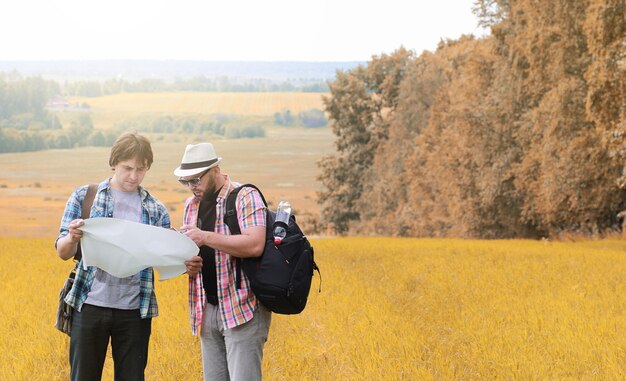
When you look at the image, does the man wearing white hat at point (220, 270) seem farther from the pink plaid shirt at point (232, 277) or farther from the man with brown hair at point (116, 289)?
the man with brown hair at point (116, 289)

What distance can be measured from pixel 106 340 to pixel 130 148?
1.30 metres

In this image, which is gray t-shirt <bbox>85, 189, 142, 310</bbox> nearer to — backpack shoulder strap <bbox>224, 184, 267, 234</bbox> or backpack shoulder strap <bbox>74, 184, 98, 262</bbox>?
backpack shoulder strap <bbox>74, 184, 98, 262</bbox>

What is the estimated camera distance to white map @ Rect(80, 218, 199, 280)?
18.5 ft

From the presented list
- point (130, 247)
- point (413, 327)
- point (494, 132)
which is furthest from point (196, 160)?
point (494, 132)

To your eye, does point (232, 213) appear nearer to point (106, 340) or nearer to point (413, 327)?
point (106, 340)

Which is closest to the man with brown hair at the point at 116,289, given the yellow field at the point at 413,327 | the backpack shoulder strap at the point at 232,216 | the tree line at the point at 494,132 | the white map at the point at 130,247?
the white map at the point at 130,247

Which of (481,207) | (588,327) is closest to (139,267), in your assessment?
(588,327)

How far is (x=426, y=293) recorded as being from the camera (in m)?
→ 15.8

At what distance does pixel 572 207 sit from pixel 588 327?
76.3 ft

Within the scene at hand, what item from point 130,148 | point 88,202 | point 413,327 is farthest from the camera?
point 413,327

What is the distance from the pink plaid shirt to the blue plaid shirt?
27cm

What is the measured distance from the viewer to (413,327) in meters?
11.4

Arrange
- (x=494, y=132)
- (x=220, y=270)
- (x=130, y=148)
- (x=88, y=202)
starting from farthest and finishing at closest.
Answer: (x=494, y=132) → (x=88, y=202) → (x=220, y=270) → (x=130, y=148)

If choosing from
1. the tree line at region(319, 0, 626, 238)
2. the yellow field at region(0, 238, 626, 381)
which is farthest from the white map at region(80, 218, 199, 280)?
the tree line at region(319, 0, 626, 238)
